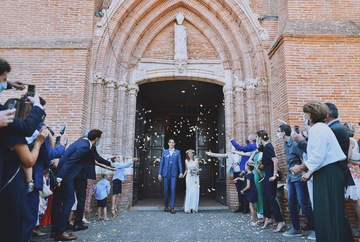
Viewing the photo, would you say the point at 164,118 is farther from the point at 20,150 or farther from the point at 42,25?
the point at 20,150

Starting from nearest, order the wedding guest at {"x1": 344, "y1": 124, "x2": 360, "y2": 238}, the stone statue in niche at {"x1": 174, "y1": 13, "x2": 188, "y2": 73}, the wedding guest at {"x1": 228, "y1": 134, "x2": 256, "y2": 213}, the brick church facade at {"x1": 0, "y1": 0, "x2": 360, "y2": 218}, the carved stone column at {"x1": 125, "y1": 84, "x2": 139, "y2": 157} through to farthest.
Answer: the wedding guest at {"x1": 344, "y1": 124, "x2": 360, "y2": 238} → the wedding guest at {"x1": 228, "y1": 134, "x2": 256, "y2": 213} → the brick church facade at {"x1": 0, "y1": 0, "x2": 360, "y2": 218} → the carved stone column at {"x1": 125, "y1": 84, "x2": 139, "y2": 157} → the stone statue in niche at {"x1": 174, "y1": 13, "x2": 188, "y2": 73}

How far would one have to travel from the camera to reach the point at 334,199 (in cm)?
275

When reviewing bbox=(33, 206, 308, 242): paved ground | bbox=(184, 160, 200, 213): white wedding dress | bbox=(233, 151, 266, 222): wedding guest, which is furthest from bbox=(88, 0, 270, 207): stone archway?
bbox=(233, 151, 266, 222): wedding guest

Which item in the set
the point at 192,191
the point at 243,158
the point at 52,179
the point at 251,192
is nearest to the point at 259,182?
the point at 251,192

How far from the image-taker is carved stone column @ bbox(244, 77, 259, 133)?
24.4 feet

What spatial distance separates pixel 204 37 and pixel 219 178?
15.2 ft

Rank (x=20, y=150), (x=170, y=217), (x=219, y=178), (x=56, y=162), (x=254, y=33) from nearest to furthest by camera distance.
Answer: (x=20, y=150)
(x=56, y=162)
(x=170, y=217)
(x=254, y=33)
(x=219, y=178)

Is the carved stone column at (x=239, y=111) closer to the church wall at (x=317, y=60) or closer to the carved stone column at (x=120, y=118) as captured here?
the church wall at (x=317, y=60)

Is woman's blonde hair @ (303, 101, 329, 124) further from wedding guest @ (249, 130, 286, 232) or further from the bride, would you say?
the bride

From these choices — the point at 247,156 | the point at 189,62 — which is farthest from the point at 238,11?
the point at 247,156

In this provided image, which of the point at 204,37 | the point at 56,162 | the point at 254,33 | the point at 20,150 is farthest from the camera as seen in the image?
the point at 204,37

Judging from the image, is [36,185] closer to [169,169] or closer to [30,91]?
[30,91]

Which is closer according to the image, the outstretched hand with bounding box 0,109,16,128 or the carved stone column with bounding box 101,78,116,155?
the outstretched hand with bounding box 0,109,16,128

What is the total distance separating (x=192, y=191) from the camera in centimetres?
726
